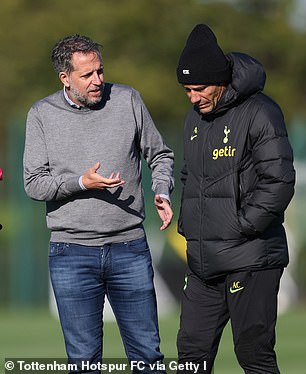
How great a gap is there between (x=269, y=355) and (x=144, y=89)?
19.4 m

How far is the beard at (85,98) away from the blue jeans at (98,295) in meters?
0.79

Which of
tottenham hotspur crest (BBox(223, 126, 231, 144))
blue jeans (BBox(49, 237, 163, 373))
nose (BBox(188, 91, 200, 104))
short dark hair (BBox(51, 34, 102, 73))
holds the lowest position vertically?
blue jeans (BBox(49, 237, 163, 373))

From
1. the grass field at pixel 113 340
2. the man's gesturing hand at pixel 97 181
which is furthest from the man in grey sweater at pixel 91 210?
the grass field at pixel 113 340

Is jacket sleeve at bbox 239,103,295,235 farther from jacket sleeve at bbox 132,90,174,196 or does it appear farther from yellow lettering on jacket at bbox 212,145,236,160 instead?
jacket sleeve at bbox 132,90,174,196

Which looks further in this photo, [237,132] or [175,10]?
[175,10]

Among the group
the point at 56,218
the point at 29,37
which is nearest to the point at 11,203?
the point at 56,218

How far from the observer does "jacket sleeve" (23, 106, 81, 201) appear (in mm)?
7555

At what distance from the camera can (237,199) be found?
741cm

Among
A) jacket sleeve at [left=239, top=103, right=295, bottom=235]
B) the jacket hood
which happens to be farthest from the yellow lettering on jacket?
the jacket hood

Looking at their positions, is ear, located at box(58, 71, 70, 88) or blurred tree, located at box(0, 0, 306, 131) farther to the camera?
blurred tree, located at box(0, 0, 306, 131)

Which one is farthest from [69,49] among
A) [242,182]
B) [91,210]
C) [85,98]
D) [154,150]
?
[242,182]

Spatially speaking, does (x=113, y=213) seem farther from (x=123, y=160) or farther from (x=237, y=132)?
(x=237, y=132)

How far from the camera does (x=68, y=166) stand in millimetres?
7637

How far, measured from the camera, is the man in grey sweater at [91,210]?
300 inches
